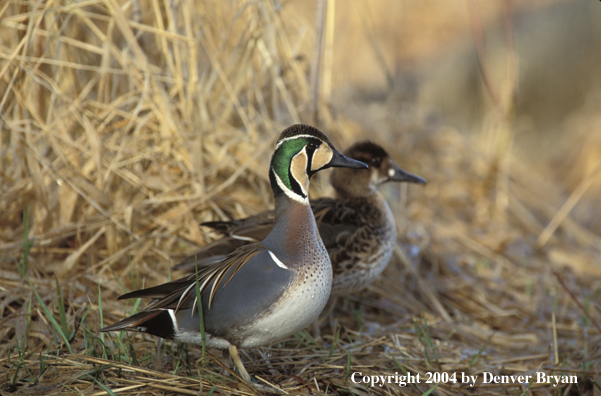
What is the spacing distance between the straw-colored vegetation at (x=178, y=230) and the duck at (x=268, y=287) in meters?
0.19

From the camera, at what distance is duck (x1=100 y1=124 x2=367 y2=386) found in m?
2.38

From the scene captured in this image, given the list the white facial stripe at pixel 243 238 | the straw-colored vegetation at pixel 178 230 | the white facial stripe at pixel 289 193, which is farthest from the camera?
the white facial stripe at pixel 243 238

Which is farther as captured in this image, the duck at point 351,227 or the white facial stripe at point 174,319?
the duck at point 351,227

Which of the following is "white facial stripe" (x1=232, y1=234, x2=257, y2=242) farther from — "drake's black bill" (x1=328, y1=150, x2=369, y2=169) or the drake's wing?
"drake's black bill" (x1=328, y1=150, x2=369, y2=169)

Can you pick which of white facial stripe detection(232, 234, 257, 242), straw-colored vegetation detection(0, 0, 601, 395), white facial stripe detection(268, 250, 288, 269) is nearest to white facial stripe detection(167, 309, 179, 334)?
straw-colored vegetation detection(0, 0, 601, 395)

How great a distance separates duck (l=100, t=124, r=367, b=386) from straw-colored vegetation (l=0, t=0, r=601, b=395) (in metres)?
0.19

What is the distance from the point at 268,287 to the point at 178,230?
1.53 metres

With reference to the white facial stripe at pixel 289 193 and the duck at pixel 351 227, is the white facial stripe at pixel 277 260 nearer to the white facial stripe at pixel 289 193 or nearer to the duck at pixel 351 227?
the white facial stripe at pixel 289 193

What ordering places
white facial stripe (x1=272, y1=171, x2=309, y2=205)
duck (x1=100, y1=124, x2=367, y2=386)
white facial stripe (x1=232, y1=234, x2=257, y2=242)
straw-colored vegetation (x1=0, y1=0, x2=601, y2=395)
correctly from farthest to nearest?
white facial stripe (x1=232, y1=234, x2=257, y2=242) < straw-colored vegetation (x1=0, y1=0, x2=601, y2=395) < white facial stripe (x1=272, y1=171, x2=309, y2=205) < duck (x1=100, y1=124, x2=367, y2=386)

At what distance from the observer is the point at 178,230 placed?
3.75 meters

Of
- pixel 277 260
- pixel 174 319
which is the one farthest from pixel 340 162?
pixel 174 319

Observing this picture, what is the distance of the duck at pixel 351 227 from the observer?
3.31m

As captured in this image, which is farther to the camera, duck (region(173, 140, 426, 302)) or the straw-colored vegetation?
duck (region(173, 140, 426, 302))

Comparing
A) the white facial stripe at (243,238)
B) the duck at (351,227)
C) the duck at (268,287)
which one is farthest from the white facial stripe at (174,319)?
the white facial stripe at (243,238)
